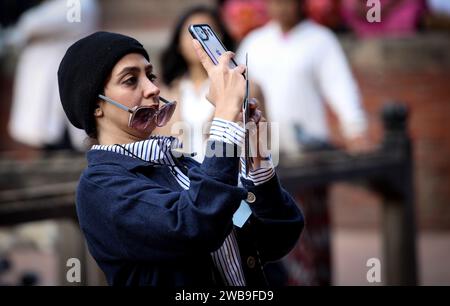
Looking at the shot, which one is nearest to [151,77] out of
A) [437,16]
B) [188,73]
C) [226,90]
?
[226,90]

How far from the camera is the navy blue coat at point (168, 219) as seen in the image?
2.75 metres

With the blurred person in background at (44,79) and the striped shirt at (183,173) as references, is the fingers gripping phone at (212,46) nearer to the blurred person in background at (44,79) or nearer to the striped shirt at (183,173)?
the striped shirt at (183,173)

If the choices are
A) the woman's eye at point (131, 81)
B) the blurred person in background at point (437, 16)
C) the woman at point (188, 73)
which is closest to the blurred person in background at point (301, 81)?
the woman at point (188, 73)

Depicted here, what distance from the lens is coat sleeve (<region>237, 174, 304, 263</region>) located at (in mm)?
3070

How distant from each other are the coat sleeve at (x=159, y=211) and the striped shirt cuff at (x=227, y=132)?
0.05 m

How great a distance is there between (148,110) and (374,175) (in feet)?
14.5

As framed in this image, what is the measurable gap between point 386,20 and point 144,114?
732 centimetres

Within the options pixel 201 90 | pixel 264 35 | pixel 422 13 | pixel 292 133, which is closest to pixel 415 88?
pixel 422 13

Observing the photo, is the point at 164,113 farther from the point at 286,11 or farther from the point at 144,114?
the point at 286,11

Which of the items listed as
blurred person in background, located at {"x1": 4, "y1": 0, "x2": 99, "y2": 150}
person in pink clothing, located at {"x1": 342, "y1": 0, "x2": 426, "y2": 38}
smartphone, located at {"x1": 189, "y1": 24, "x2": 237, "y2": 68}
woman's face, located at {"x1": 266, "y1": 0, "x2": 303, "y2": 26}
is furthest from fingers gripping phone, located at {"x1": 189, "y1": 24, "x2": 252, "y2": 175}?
person in pink clothing, located at {"x1": 342, "y1": 0, "x2": 426, "y2": 38}

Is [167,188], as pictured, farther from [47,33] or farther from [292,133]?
[47,33]

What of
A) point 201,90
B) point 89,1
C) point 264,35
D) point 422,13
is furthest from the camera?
point 422,13

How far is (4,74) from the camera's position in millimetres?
11125

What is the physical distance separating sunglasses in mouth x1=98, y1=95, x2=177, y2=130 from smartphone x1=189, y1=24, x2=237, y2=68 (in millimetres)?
197
